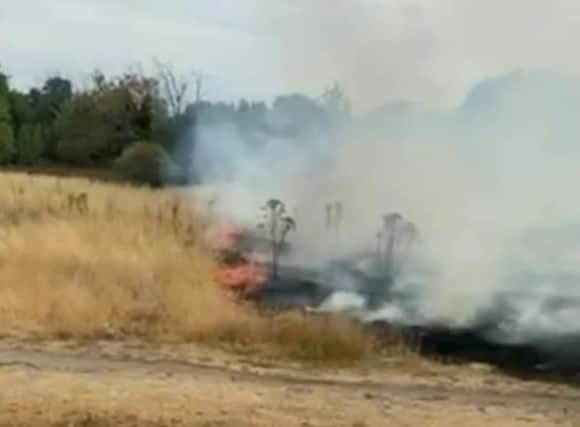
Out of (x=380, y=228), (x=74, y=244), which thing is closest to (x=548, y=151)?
(x=380, y=228)

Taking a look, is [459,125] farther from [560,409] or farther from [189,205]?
[560,409]

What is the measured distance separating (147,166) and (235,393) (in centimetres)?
2533

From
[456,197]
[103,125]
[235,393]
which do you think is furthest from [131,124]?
[235,393]

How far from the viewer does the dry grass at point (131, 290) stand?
14234mm

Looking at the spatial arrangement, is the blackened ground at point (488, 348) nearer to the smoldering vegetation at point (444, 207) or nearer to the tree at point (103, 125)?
the smoldering vegetation at point (444, 207)

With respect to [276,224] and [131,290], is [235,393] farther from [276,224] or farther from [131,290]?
[276,224]

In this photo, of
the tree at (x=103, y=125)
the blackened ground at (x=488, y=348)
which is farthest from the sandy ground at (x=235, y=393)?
the tree at (x=103, y=125)

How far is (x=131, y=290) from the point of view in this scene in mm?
16328

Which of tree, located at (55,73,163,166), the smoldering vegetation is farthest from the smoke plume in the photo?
tree, located at (55,73,163,166)

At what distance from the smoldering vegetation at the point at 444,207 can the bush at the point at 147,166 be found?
2268 millimetres

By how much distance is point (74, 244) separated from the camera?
725 inches

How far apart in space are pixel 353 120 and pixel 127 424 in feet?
63.7

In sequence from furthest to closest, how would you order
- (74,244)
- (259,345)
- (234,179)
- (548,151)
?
(234,179)
(548,151)
(74,244)
(259,345)

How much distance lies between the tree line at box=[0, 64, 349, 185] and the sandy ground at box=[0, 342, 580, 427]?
14734 mm
